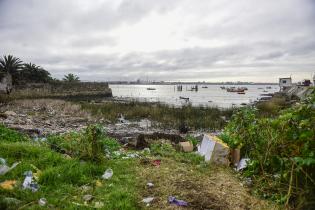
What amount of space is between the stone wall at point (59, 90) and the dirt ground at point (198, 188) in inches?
1471

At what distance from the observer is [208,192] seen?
4328 millimetres

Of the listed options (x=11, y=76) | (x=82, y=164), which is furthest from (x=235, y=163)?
(x=11, y=76)

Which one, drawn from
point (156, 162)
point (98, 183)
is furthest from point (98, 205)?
point (156, 162)

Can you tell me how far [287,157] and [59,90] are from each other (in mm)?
49910

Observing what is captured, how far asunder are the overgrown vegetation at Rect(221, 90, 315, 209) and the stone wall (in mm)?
38137

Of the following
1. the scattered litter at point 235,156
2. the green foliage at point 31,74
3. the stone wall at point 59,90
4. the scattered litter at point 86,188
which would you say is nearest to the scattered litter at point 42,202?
the scattered litter at point 86,188

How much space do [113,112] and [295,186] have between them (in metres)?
20.8

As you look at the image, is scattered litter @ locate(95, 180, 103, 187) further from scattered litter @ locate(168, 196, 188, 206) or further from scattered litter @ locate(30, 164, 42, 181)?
scattered litter @ locate(168, 196, 188, 206)

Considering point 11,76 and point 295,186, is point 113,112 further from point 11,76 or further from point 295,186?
point 11,76

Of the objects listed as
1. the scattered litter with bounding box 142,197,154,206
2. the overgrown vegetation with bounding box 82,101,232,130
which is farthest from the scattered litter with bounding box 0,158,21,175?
the overgrown vegetation with bounding box 82,101,232,130

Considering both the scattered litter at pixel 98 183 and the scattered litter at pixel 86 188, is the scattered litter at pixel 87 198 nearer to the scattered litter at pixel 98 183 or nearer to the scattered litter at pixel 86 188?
the scattered litter at pixel 86 188

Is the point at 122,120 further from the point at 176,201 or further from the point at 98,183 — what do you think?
the point at 176,201

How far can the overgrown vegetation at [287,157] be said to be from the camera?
3732mm

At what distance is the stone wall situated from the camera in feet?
140
